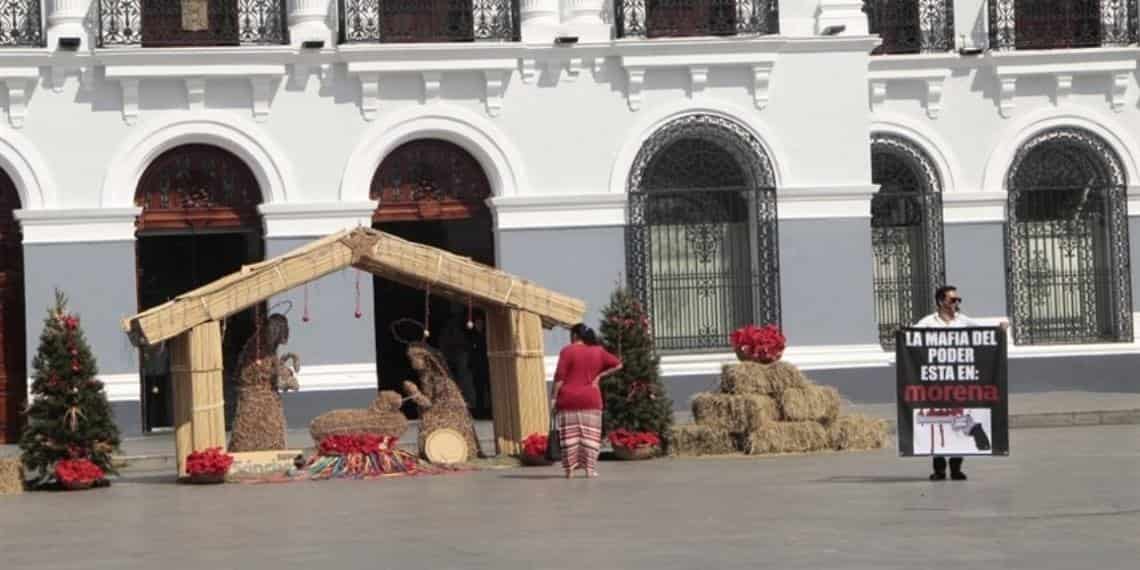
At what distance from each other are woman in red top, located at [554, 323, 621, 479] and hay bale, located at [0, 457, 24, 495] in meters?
5.08

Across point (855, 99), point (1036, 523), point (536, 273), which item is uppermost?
point (855, 99)

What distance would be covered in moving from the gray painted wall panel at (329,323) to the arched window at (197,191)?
2.06 ft

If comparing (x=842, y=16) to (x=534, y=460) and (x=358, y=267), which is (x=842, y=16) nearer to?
(x=534, y=460)

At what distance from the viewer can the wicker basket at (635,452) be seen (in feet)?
83.4

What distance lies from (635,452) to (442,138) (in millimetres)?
6457

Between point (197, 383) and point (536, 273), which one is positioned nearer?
point (197, 383)

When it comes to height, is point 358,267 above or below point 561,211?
below

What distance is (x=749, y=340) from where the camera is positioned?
2625 cm

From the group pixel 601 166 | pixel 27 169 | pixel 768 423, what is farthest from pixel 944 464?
pixel 27 169

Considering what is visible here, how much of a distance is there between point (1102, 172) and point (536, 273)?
806 cm

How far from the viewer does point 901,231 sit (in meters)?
33.2

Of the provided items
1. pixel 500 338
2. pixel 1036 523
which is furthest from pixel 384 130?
pixel 1036 523

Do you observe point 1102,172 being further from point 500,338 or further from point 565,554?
point 565,554

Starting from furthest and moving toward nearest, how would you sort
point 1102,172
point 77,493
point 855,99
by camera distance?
point 1102,172 → point 855,99 → point 77,493
